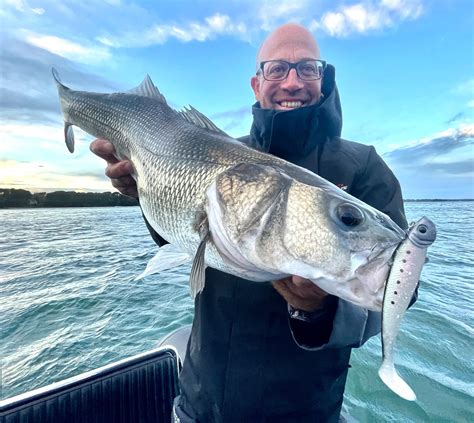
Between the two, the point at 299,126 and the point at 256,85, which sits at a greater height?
the point at 256,85

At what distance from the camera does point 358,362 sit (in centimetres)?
567

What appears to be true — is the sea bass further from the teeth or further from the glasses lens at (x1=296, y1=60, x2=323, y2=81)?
the glasses lens at (x1=296, y1=60, x2=323, y2=81)

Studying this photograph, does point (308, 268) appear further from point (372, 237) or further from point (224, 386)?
point (224, 386)

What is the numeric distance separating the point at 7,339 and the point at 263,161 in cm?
724

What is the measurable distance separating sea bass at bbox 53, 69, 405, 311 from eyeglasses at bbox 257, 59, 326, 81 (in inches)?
26.2

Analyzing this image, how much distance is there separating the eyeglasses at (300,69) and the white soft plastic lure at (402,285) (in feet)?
5.92

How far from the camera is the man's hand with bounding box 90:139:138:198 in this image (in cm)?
273

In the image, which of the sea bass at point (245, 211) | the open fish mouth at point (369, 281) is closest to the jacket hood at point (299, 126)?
the sea bass at point (245, 211)

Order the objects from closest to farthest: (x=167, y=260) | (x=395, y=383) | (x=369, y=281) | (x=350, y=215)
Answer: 1. (x=395, y=383)
2. (x=369, y=281)
3. (x=350, y=215)
4. (x=167, y=260)

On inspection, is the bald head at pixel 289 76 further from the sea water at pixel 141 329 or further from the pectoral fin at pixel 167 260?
the sea water at pixel 141 329

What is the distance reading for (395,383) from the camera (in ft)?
3.87

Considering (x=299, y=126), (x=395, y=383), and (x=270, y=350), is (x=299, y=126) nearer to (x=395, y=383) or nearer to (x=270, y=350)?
(x=270, y=350)

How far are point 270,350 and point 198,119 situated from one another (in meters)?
1.66

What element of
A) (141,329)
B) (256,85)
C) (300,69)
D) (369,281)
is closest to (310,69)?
(300,69)
